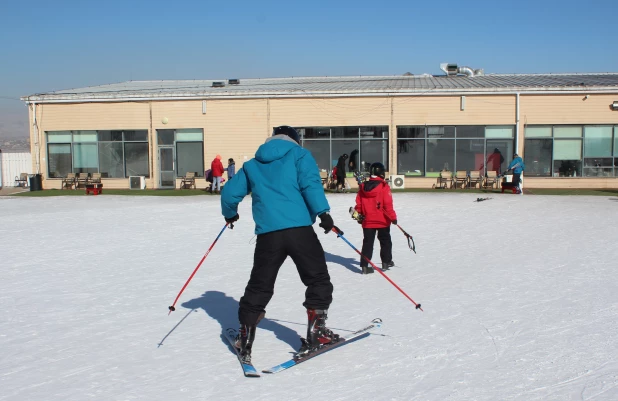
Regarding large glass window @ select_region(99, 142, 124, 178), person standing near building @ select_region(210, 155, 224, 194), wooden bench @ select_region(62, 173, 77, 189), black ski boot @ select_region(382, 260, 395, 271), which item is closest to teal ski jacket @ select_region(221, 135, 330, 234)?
black ski boot @ select_region(382, 260, 395, 271)

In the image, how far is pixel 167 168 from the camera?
27.4 metres

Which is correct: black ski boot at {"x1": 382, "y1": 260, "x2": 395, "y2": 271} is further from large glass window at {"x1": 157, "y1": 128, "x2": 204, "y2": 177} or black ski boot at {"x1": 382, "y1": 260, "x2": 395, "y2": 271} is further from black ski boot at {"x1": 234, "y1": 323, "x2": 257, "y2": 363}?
large glass window at {"x1": 157, "y1": 128, "x2": 204, "y2": 177}

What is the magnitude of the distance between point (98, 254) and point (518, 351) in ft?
24.6

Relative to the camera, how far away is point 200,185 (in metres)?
27.1

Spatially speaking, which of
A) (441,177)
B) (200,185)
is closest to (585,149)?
(441,177)

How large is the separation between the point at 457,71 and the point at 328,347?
2986 cm

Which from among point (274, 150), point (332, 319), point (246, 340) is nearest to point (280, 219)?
point (274, 150)

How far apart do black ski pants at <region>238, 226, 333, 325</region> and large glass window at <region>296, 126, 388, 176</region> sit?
21.3 m

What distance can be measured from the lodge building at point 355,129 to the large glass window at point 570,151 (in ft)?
0.14

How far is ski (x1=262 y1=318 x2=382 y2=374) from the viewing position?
4.59 metres

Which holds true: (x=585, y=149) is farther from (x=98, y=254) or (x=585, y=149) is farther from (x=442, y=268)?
(x=98, y=254)

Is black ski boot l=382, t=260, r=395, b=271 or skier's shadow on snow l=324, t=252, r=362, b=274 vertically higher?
black ski boot l=382, t=260, r=395, b=271

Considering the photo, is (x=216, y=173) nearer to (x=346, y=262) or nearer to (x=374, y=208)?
(x=346, y=262)

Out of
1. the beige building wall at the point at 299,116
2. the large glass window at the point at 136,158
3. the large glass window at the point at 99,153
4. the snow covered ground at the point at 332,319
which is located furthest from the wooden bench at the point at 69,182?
the snow covered ground at the point at 332,319
